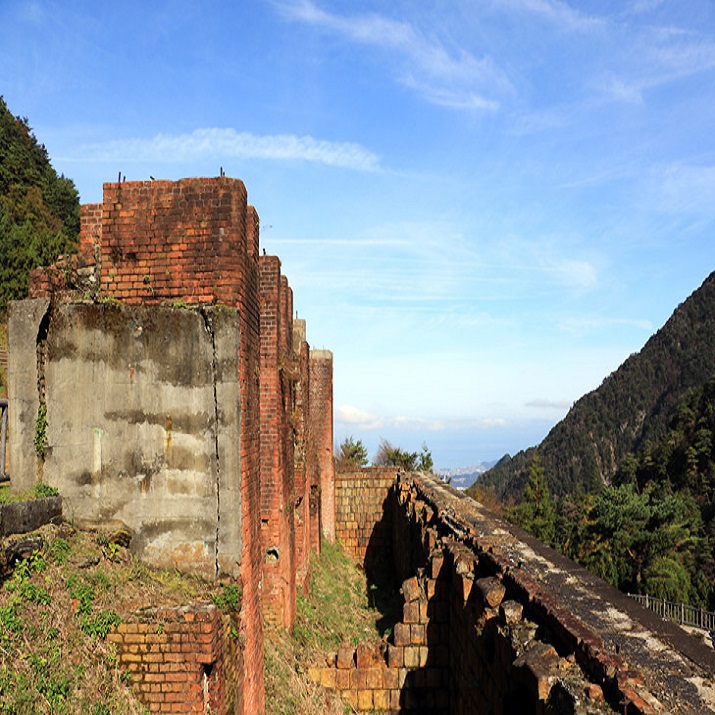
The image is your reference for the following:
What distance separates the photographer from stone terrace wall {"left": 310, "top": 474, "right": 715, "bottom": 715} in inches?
135

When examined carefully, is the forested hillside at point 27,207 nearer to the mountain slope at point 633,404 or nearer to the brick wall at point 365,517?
the brick wall at point 365,517

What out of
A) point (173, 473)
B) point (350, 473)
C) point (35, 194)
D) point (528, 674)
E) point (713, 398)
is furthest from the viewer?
point (713, 398)

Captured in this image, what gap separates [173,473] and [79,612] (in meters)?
1.24

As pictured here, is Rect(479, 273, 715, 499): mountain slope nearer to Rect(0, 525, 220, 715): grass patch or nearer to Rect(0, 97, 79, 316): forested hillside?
Rect(0, 97, 79, 316): forested hillside

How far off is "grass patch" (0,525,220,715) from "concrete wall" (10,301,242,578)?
0.24 m

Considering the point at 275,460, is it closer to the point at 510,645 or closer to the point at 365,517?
the point at 510,645

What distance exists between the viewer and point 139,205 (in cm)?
538

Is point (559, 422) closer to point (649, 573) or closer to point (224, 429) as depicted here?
point (649, 573)

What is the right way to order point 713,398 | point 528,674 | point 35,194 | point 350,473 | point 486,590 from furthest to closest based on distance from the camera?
1. point 713,398
2. point 35,194
3. point 350,473
4. point 486,590
5. point 528,674

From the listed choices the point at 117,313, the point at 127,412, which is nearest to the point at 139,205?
the point at 117,313

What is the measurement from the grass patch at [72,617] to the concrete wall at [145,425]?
237 mm

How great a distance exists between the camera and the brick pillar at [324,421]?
16.8 meters

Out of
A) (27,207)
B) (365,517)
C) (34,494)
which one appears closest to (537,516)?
(365,517)

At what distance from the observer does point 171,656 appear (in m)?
4.46
